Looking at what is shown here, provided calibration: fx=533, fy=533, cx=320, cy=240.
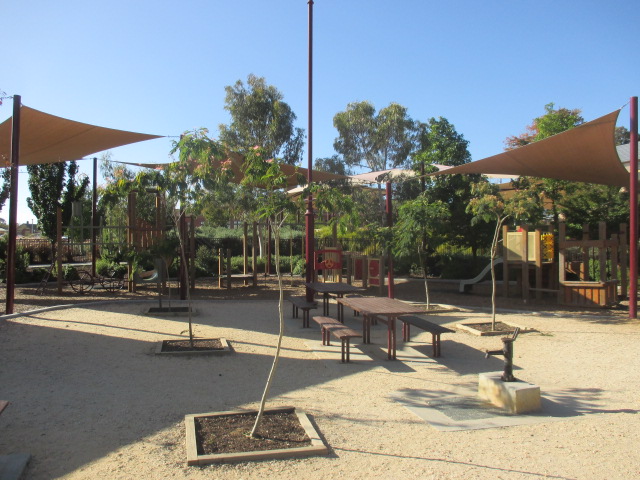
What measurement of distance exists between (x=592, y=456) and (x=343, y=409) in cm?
196

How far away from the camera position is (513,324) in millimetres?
9258

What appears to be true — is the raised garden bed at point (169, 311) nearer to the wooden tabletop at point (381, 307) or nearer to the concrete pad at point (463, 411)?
the wooden tabletop at point (381, 307)

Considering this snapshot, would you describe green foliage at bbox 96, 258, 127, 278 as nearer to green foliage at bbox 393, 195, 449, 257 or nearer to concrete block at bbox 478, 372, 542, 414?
green foliage at bbox 393, 195, 449, 257

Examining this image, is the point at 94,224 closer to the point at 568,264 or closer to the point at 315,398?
the point at 568,264

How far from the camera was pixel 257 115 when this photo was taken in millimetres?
30641

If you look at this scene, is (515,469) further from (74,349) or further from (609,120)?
(609,120)

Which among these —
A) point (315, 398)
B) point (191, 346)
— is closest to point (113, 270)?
point (191, 346)

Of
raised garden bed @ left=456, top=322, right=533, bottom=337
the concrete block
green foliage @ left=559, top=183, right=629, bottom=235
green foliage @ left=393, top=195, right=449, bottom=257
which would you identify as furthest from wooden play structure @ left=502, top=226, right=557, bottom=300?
the concrete block

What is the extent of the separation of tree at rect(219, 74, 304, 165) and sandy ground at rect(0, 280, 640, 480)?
22650mm

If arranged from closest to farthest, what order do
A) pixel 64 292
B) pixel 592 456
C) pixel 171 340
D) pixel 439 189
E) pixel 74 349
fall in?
pixel 592 456
pixel 74 349
pixel 171 340
pixel 64 292
pixel 439 189

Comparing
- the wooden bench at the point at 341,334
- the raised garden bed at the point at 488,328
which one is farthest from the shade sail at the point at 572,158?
the wooden bench at the point at 341,334

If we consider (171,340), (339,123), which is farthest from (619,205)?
(339,123)

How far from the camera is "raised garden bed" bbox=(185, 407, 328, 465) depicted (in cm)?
354

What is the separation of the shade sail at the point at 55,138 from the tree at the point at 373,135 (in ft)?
78.9
